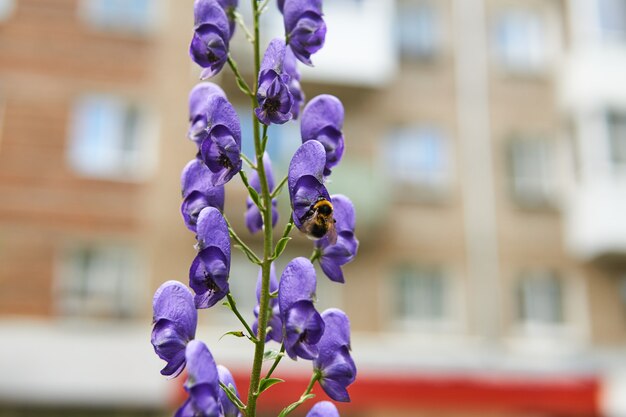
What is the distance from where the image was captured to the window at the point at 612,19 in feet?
60.6

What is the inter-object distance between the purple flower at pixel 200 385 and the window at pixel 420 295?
15.1 m

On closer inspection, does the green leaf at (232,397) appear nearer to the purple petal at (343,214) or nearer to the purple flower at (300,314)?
the purple flower at (300,314)

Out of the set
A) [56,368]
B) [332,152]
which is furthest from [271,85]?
[56,368]

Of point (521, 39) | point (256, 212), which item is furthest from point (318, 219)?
point (521, 39)

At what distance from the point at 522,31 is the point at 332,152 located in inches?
700

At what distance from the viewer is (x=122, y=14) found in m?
16.7

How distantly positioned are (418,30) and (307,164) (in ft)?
56.1

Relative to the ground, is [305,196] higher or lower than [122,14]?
lower

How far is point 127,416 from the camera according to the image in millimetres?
15148

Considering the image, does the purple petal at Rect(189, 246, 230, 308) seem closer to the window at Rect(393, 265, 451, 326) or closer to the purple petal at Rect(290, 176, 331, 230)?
the purple petal at Rect(290, 176, 331, 230)

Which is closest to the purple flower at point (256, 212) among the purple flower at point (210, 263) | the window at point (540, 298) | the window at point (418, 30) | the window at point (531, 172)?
the purple flower at point (210, 263)

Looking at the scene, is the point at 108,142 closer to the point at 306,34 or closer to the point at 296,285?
the point at 306,34

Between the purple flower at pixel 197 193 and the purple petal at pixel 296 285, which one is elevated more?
the purple flower at pixel 197 193

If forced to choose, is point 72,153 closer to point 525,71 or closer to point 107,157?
point 107,157
